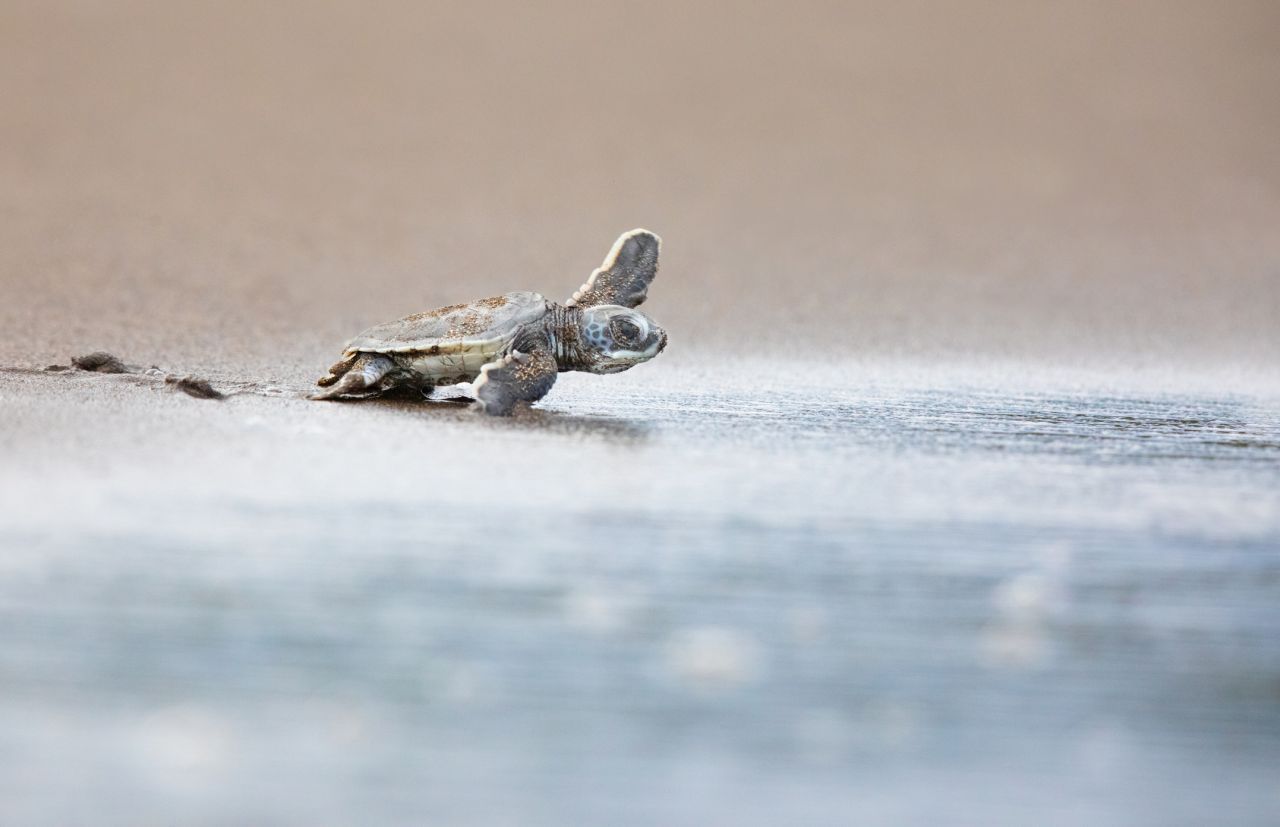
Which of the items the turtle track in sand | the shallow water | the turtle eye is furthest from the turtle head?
the shallow water

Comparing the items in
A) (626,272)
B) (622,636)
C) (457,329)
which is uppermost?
(626,272)

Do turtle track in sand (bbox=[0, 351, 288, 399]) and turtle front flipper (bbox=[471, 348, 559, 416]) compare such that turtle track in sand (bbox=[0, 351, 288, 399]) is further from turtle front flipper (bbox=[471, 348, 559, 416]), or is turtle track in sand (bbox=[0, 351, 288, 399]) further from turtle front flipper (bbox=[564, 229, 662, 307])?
turtle front flipper (bbox=[564, 229, 662, 307])

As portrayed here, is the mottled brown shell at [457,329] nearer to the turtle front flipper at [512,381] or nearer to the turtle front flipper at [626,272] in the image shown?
the turtle front flipper at [512,381]

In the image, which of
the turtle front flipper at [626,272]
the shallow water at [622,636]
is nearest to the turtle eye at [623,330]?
the turtle front flipper at [626,272]

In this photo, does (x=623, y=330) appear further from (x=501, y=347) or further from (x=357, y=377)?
(x=357, y=377)

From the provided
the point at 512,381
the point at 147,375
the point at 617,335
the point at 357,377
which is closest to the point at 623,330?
the point at 617,335

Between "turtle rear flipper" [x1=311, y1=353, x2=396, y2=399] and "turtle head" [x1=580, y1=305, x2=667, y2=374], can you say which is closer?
"turtle rear flipper" [x1=311, y1=353, x2=396, y2=399]

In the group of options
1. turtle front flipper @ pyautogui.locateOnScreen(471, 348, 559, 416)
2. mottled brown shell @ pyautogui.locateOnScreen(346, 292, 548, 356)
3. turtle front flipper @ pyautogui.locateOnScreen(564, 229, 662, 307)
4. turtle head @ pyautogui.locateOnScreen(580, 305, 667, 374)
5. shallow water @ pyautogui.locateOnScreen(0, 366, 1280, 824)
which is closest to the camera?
shallow water @ pyautogui.locateOnScreen(0, 366, 1280, 824)
